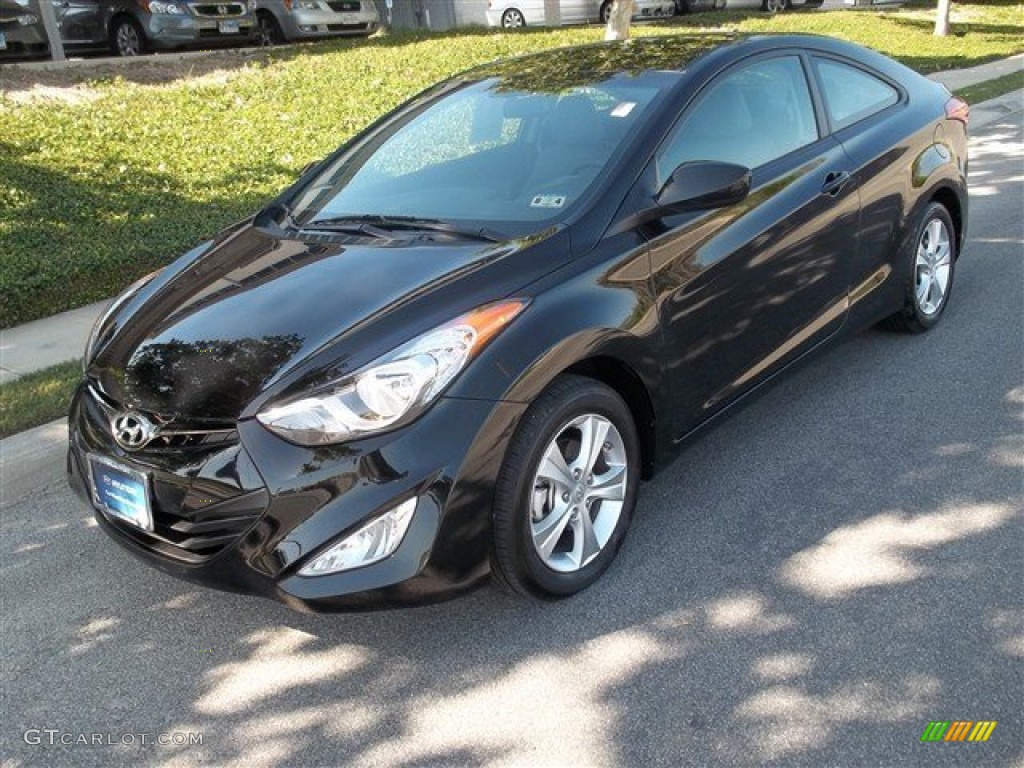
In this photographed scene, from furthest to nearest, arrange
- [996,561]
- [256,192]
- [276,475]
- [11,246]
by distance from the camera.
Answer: [256,192]
[11,246]
[996,561]
[276,475]

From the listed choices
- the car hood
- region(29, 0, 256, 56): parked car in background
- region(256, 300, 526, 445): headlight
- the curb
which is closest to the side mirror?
→ the car hood

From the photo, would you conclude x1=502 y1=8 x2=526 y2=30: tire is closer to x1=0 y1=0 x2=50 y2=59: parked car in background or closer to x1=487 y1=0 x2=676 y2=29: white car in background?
x1=487 y1=0 x2=676 y2=29: white car in background

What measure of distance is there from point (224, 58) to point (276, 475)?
35.7 feet

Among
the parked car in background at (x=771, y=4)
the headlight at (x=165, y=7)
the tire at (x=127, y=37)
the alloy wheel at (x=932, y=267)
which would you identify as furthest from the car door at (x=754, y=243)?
the parked car in background at (x=771, y=4)

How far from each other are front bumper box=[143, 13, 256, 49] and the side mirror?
11.2 meters

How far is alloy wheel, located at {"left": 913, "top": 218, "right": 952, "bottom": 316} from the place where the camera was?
5172mm

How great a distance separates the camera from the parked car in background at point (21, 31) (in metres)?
10.5

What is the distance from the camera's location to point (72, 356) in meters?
5.74

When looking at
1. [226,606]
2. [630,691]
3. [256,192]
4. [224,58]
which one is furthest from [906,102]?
[224,58]

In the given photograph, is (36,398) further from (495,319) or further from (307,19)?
(307,19)

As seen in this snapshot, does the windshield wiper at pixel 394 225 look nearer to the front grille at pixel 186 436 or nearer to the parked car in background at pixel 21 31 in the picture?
the front grille at pixel 186 436

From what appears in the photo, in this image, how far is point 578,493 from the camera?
3.27m

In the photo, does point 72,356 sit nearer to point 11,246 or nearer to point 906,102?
point 11,246

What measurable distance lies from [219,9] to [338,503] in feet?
41.1
